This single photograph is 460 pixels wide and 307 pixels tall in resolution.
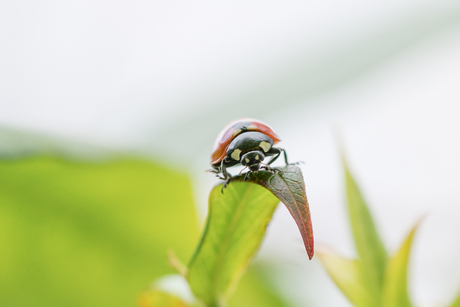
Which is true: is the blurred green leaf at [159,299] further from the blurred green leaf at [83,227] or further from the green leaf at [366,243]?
the blurred green leaf at [83,227]

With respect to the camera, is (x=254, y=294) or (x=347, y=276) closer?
(x=347, y=276)

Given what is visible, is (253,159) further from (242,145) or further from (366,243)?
(366,243)

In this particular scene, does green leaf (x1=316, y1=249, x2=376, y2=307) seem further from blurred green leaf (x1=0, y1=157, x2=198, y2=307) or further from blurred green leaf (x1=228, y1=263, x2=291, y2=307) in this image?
blurred green leaf (x1=228, y1=263, x2=291, y2=307)

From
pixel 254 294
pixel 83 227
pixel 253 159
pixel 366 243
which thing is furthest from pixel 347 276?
pixel 254 294

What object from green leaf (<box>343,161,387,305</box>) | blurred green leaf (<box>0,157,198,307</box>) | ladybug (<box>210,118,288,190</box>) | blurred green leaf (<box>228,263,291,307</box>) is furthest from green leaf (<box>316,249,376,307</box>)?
blurred green leaf (<box>228,263,291,307</box>)

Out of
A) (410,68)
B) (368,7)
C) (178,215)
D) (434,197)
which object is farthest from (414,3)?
(178,215)

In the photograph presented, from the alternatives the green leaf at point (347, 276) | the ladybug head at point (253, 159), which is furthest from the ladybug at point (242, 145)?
the green leaf at point (347, 276)

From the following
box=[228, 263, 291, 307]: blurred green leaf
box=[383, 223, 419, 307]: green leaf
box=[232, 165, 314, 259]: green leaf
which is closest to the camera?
box=[232, 165, 314, 259]: green leaf
